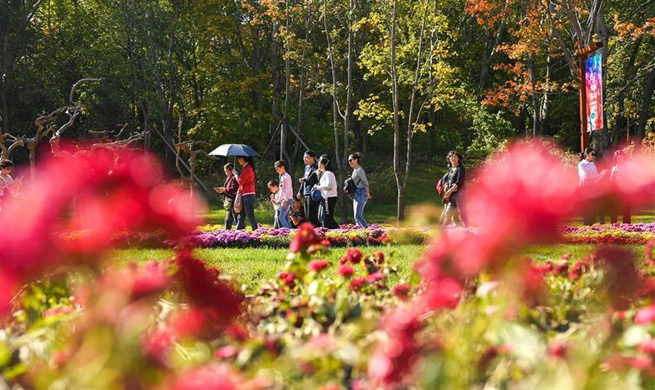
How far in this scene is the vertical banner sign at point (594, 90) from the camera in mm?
13453

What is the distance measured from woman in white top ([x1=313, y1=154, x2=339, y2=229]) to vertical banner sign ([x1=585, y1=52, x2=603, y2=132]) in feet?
14.6

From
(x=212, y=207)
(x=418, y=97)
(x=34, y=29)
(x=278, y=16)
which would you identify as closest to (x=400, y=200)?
(x=278, y=16)

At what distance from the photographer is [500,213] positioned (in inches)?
55.4

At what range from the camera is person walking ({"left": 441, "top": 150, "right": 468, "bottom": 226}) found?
40.9ft

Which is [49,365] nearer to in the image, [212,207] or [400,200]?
[400,200]

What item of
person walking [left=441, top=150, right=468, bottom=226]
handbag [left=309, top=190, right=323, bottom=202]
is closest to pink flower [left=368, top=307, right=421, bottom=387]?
person walking [left=441, top=150, right=468, bottom=226]

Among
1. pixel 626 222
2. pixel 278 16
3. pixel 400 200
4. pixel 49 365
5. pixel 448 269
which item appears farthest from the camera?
pixel 278 16

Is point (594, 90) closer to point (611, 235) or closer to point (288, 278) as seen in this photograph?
point (611, 235)

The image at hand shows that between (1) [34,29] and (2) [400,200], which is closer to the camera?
(2) [400,200]

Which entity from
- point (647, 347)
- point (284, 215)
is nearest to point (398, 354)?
point (647, 347)

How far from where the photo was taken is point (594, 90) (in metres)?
13.7

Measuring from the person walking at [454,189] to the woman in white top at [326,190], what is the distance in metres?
1.82

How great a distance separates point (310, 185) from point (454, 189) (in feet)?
8.99

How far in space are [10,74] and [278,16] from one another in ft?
36.9
